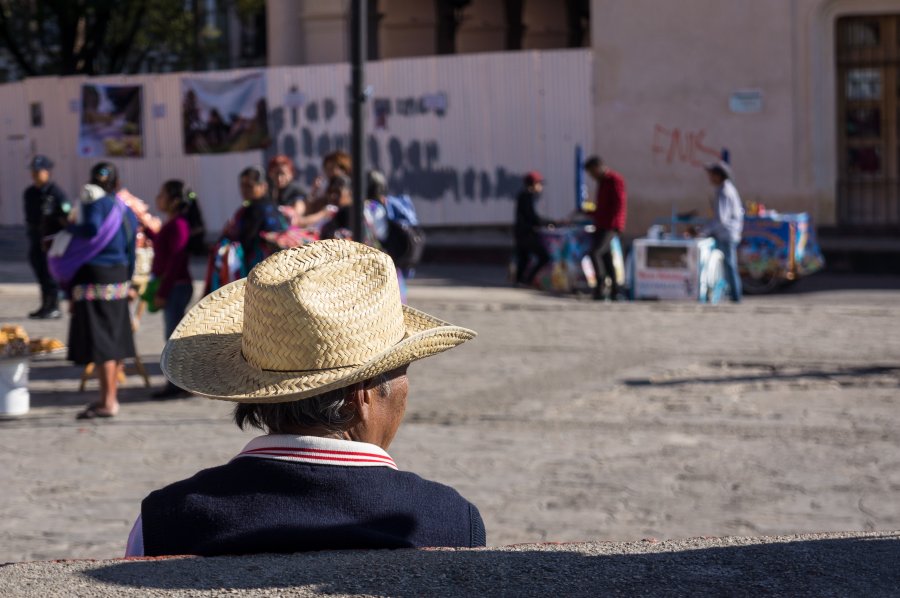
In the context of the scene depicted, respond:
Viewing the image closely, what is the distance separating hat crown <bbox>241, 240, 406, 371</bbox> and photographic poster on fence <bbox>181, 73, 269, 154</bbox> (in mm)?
19262

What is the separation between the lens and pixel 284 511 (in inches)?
104

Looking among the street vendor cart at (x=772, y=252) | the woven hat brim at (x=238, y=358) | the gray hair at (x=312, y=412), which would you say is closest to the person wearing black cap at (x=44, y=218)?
the street vendor cart at (x=772, y=252)

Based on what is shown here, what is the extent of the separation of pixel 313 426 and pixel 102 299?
6.33 metres

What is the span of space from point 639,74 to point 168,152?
812cm

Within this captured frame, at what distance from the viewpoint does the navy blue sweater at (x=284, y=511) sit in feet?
8.68

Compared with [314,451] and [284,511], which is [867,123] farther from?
[284,511]

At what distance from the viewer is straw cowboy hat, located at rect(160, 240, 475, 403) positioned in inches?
109

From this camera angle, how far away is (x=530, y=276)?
659 inches

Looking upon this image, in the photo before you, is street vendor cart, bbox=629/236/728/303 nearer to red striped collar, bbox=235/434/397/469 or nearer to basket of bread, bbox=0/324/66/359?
basket of bread, bbox=0/324/66/359

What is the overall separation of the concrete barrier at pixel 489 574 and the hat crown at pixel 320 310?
16.9 inches

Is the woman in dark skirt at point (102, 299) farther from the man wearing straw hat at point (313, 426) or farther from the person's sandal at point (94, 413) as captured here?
the man wearing straw hat at point (313, 426)

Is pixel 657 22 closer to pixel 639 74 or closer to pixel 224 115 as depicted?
pixel 639 74

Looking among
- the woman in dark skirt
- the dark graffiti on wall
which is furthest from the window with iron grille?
the woman in dark skirt

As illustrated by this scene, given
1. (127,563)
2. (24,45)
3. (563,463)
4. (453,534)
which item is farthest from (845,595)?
(24,45)
